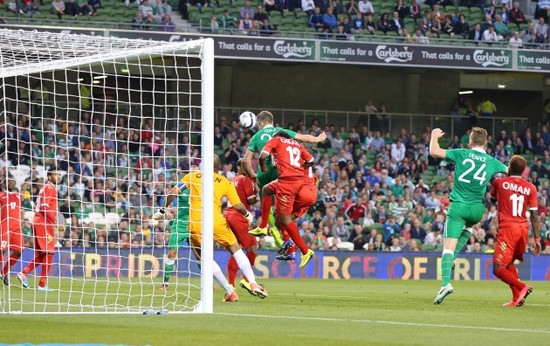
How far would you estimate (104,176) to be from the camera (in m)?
22.3

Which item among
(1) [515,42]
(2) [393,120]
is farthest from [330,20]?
(1) [515,42]

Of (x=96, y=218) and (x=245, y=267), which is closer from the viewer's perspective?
(x=245, y=267)

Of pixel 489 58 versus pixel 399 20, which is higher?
pixel 399 20

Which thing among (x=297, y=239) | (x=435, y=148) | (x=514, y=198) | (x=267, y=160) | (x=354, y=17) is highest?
(x=354, y=17)

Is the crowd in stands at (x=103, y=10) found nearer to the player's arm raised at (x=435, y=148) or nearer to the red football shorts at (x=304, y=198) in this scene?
the red football shorts at (x=304, y=198)

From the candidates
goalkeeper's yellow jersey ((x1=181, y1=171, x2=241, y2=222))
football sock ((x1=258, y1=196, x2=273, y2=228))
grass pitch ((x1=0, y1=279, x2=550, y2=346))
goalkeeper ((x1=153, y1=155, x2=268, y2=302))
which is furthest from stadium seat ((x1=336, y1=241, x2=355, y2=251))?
goalkeeper's yellow jersey ((x1=181, y1=171, x2=241, y2=222))

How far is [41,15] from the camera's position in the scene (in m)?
33.9

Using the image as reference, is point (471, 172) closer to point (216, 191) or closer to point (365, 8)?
point (216, 191)

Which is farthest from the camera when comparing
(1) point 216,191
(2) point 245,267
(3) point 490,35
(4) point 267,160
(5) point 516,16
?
(5) point 516,16

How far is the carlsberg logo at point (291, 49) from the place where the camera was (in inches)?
1430

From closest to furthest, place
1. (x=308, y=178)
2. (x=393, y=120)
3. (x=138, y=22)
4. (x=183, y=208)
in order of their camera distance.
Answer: (x=183, y=208)
(x=308, y=178)
(x=138, y=22)
(x=393, y=120)

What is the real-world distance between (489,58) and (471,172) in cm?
2358

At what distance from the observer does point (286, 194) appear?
17656mm

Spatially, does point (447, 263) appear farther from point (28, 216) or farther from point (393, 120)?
point (393, 120)
